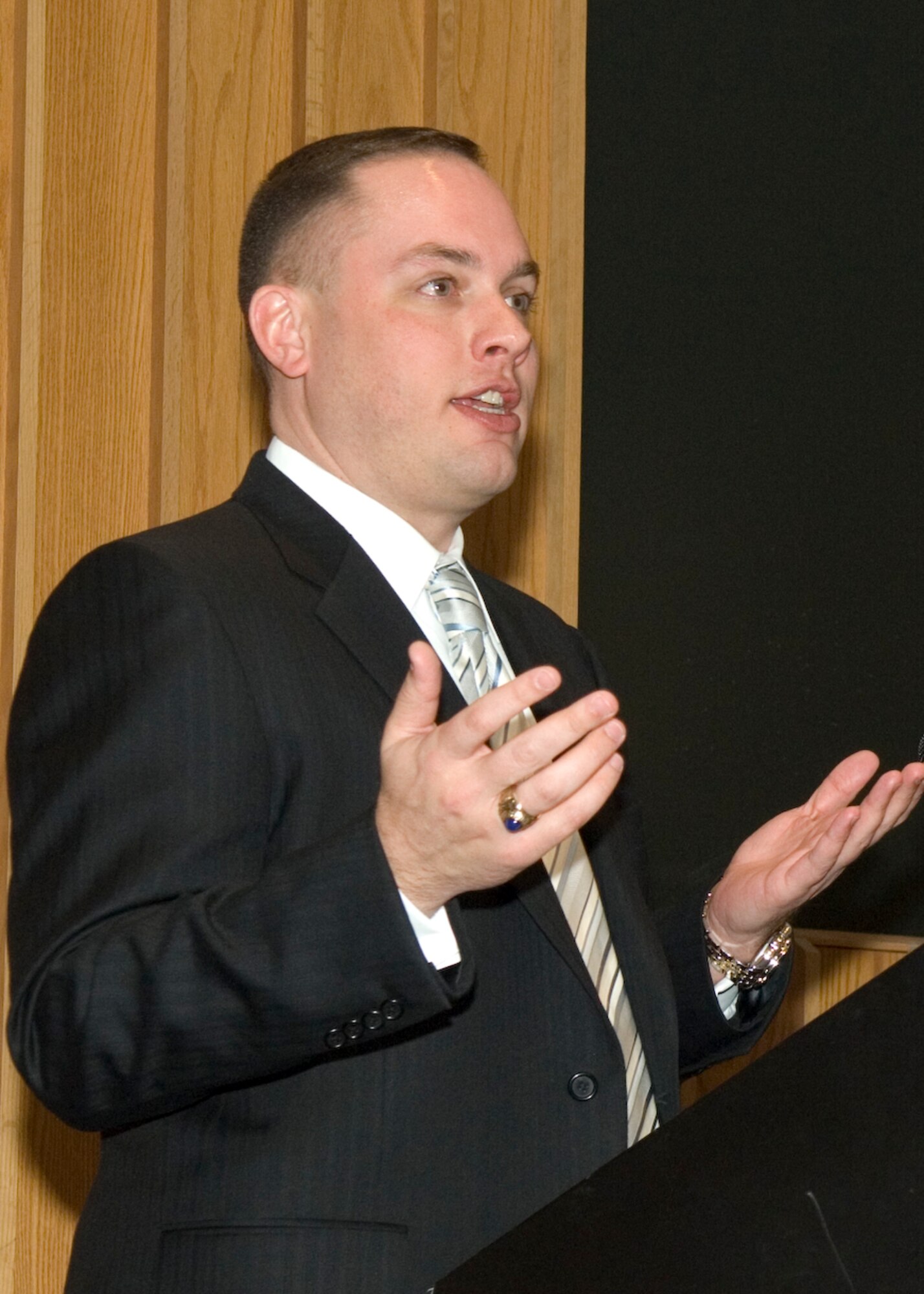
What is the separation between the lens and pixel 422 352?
1.85m

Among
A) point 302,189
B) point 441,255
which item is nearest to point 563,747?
point 441,255

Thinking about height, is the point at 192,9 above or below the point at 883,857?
above

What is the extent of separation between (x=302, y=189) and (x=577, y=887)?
3.09ft

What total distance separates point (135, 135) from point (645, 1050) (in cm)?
177

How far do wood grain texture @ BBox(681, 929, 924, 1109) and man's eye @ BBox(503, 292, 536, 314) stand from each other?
132 centimetres

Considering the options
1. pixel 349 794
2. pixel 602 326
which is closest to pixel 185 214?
pixel 602 326

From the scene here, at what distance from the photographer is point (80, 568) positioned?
154cm

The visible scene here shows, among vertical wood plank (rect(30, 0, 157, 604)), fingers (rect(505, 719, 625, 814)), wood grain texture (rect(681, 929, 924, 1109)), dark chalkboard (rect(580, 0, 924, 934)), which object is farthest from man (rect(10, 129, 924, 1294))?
dark chalkboard (rect(580, 0, 924, 934))

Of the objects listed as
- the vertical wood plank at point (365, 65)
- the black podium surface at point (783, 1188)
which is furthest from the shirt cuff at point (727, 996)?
the vertical wood plank at point (365, 65)

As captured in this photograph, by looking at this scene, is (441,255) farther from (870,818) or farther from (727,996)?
(727,996)

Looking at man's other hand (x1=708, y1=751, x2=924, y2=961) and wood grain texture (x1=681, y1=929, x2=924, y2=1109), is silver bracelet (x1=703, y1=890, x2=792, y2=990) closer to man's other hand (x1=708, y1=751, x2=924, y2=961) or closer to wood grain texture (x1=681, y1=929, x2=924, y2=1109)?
man's other hand (x1=708, y1=751, x2=924, y2=961)

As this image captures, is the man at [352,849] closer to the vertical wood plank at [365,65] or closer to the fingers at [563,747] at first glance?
the fingers at [563,747]

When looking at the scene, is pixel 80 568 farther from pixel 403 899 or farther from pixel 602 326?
pixel 602 326

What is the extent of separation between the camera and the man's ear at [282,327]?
1.93m
